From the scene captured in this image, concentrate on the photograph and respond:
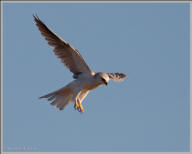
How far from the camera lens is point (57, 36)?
29.5ft

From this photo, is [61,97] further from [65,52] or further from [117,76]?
[117,76]

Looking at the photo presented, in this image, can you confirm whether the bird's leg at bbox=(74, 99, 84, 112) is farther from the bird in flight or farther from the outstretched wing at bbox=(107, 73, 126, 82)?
the outstretched wing at bbox=(107, 73, 126, 82)

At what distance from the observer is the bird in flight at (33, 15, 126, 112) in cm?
873

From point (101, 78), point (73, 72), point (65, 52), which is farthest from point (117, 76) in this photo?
point (65, 52)

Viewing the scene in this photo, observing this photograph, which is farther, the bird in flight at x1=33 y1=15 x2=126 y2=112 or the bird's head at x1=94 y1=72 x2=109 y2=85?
the bird in flight at x1=33 y1=15 x2=126 y2=112

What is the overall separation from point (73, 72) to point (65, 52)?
0.45m

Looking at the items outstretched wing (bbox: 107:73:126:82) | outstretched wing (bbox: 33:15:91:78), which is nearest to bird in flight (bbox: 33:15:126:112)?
outstretched wing (bbox: 33:15:91:78)

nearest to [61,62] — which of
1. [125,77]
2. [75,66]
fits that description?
[75,66]

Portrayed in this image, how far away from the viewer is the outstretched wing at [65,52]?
8.97 m

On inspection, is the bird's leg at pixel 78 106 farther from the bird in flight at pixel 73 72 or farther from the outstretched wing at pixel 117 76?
the outstretched wing at pixel 117 76

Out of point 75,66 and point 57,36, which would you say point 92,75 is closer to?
point 75,66

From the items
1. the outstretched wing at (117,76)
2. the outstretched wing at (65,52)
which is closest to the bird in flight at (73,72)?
the outstretched wing at (65,52)

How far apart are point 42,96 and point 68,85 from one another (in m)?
0.56

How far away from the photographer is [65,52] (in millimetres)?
9070
